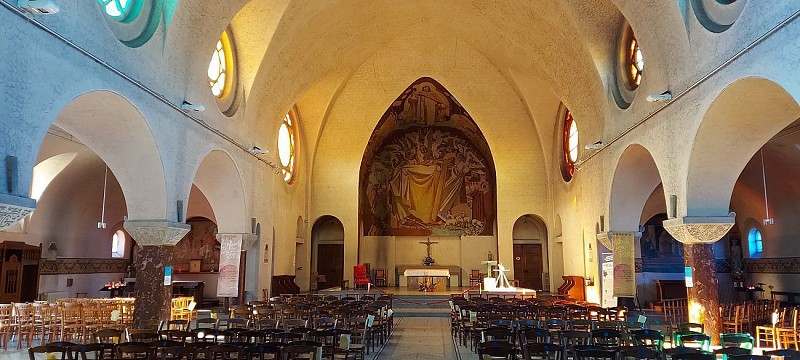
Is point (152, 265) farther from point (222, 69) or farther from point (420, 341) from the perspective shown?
point (420, 341)

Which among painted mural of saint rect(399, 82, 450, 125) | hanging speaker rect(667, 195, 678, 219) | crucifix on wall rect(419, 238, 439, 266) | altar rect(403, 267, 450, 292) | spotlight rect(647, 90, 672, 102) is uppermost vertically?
painted mural of saint rect(399, 82, 450, 125)

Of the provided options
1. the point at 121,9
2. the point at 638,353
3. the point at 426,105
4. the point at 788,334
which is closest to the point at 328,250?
the point at 426,105

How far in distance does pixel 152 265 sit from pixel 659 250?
19.2 meters

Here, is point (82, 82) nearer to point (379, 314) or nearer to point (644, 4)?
point (379, 314)

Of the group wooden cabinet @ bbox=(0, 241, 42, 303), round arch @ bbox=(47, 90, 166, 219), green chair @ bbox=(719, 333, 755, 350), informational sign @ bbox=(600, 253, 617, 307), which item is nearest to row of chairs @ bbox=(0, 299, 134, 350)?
round arch @ bbox=(47, 90, 166, 219)

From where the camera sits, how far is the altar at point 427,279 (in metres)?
23.5

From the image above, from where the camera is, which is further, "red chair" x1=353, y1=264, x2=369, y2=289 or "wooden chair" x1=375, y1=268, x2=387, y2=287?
"wooden chair" x1=375, y1=268, x2=387, y2=287

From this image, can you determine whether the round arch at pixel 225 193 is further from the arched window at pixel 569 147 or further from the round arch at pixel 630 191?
the arched window at pixel 569 147

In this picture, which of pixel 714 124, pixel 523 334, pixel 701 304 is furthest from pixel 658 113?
pixel 523 334

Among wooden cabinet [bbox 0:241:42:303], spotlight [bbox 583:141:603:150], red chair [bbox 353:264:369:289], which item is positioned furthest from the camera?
red chair [bbox 353:264:369:289]

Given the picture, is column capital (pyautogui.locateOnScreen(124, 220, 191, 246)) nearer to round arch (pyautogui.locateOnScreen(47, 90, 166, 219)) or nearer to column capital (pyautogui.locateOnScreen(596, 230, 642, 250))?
round arch (pyautogui.locateOnScreen(47, 90, 166, 219))

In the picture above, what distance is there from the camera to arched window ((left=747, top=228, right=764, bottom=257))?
70.7 feet

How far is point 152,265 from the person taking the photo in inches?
489

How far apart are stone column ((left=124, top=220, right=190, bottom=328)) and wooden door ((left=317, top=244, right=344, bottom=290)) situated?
15.5 meters
